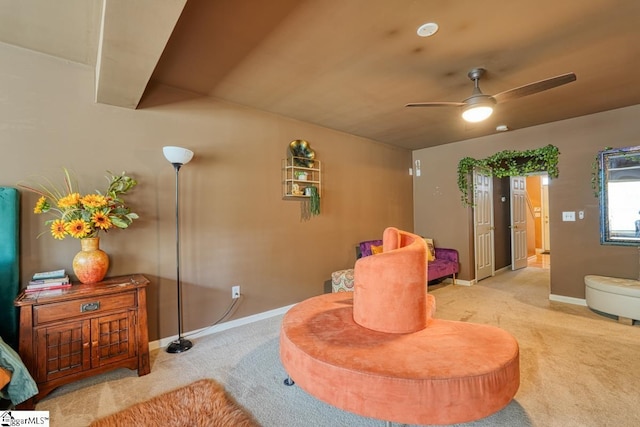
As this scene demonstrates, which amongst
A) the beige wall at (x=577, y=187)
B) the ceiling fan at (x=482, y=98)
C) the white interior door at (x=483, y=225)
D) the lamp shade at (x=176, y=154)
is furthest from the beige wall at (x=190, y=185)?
the beige wall at (x=577, y=187)

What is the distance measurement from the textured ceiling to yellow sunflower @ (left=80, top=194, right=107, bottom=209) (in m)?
0.86

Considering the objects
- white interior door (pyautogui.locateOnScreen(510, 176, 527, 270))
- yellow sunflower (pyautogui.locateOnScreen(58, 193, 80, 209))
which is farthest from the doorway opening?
yellow sunflower (pyautogui.locateOnScreen(58, 193, 80, 209))

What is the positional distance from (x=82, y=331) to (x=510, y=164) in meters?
5.68

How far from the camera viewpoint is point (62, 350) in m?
1.97

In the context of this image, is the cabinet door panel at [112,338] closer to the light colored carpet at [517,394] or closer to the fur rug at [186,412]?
the light colored carpet at [517,394]

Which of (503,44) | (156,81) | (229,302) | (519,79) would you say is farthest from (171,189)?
(519,79)

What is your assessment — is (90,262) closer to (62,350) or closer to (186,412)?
(62,350)

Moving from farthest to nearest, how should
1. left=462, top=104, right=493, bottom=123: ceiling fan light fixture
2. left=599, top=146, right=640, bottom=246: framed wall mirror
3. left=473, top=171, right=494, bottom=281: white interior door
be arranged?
left=473, top=171, right=494, bottom=281: white interior door
left=599, top=146, right=640, bottom=246: framed wall mirror
left=462, top=104, right=493, bottom=123: ceiling fan light fixture

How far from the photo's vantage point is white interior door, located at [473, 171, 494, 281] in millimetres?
5113

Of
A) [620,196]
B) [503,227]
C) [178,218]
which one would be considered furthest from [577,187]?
[178,218]

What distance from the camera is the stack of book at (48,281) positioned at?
203 cm

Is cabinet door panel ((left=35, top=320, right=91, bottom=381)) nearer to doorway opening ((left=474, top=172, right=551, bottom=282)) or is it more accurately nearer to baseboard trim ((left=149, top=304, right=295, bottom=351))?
baseboard trim ((left=149, top=304, right=295, bottom=351))

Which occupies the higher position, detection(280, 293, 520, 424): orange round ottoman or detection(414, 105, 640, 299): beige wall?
detection(414, 105, 640, 299): beige wall

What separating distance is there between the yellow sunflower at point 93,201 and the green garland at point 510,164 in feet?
16.4
